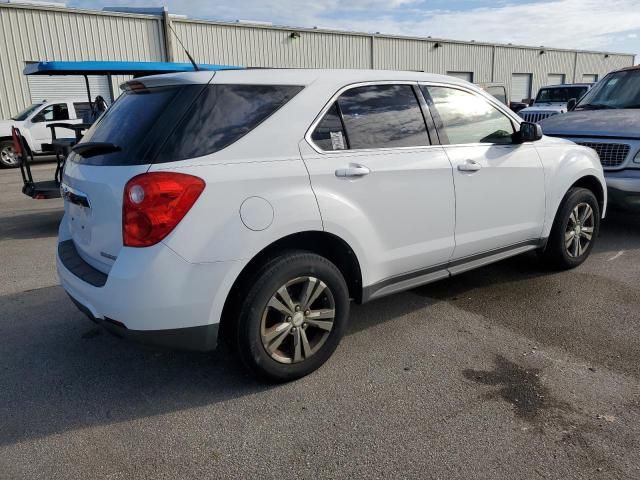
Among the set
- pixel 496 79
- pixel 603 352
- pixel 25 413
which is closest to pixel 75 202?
pixel 25 413

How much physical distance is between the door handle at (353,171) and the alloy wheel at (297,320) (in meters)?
0.64

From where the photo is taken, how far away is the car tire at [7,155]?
567 inches

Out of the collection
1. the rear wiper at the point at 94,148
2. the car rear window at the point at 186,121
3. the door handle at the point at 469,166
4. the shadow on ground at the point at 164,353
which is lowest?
the shadow on ground at the point at 164,353

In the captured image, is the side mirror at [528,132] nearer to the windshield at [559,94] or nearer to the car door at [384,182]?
the car door at [384,182]

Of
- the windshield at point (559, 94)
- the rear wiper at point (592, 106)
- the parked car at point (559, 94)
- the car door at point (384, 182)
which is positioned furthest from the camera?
the windshield at point (559, 94)

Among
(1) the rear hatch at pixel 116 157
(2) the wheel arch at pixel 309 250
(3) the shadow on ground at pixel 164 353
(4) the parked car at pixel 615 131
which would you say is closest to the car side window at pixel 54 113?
(3) the shadow on ground at pixel 164 353

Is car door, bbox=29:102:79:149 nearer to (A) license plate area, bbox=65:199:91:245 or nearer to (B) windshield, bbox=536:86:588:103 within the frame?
(A) license plate area, bbox=65:199:91:245

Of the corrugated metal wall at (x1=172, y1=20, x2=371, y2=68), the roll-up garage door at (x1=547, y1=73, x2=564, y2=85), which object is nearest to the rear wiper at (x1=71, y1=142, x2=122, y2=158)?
the corrugated metal wall at (x1=172, y1=20, x2=371, y2=68)

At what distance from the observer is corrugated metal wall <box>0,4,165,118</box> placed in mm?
17672

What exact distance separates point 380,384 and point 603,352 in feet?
4.97

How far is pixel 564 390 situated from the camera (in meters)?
3.03

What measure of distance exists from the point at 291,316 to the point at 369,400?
2.07ft

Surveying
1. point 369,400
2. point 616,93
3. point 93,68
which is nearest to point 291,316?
point 369,400

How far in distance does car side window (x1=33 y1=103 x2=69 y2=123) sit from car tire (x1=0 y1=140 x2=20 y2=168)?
1.11 meters
